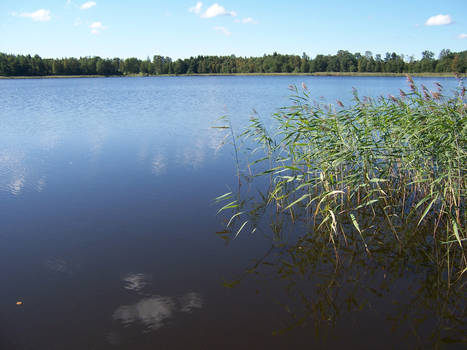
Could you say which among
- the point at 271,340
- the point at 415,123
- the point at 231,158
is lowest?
the point at 271,340

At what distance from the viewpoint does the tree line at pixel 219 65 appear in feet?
272

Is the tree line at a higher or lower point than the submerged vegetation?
higher

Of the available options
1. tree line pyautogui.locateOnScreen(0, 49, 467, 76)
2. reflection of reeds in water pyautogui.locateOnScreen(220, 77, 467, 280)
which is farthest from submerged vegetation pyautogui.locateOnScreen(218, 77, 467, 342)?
tree line pyautogui.locateOnScreen(0, 49, 467, 76)

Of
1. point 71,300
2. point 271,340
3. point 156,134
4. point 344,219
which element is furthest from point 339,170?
point 156,134

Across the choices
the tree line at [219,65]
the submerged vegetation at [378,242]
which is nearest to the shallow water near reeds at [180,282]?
the submerged vegetation at [378,242]

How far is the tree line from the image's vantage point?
83000mm

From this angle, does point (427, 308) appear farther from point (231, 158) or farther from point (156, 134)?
point (156, 134)

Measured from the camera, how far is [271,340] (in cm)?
356

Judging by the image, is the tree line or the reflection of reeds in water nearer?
the reflection of reeds in water

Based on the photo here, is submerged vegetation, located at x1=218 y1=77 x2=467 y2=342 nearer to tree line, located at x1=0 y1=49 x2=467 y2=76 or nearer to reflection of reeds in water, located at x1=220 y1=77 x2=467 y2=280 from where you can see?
reflection of reeds in water, located at x1=220 y1=77 x2=467 y2=280

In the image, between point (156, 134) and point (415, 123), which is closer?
point (415, 123)

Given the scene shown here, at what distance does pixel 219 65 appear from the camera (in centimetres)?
11538

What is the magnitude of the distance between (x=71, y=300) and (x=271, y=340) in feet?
7.98

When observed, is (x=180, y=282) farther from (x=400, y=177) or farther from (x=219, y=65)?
(x=219, y=65)
